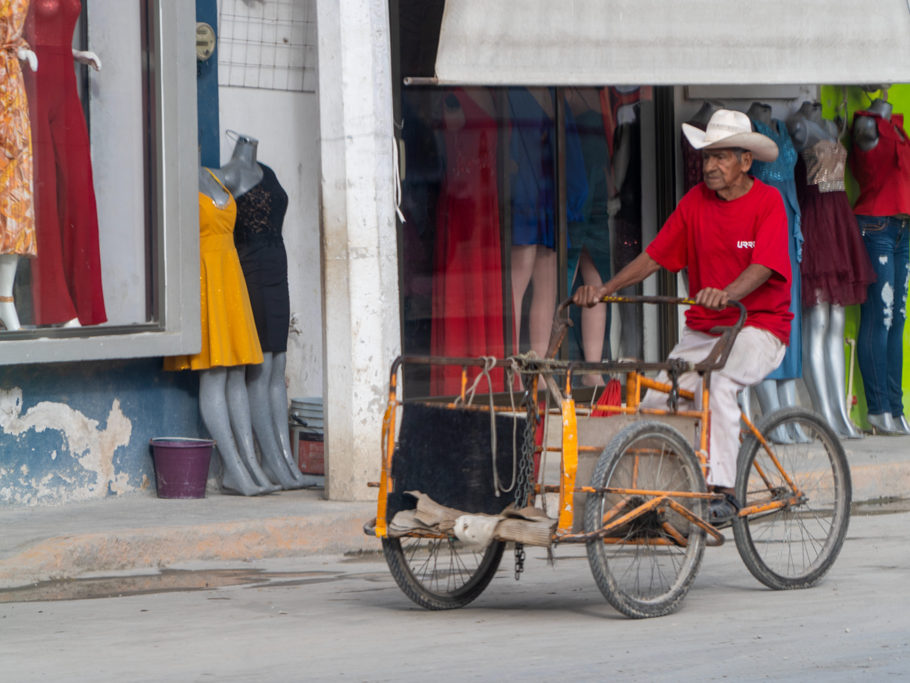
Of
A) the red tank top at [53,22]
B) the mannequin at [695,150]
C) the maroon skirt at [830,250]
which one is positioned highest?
the red tank top at [53,22]

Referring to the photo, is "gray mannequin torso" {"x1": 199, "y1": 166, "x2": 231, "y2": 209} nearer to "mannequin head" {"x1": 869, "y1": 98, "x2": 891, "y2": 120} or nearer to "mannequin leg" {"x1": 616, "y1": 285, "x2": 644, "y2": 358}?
"mannequin leg" {"x1": 616, "y1": 285, "x2": 644, "y2": 358}

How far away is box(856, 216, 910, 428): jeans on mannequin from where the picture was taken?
37.6 ft

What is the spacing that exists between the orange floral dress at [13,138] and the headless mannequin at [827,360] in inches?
228

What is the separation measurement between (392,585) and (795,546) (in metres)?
1.80

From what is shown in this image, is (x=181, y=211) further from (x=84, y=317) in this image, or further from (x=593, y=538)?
(x=593, y=538)

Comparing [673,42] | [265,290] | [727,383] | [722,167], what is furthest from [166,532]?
[673,42]

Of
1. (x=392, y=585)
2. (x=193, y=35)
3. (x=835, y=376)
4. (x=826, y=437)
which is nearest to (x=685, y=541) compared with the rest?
(x=826, y=437)

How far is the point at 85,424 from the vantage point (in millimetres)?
8516

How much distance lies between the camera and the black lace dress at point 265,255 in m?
9.04

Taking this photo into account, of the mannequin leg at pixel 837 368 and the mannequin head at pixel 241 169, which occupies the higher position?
the mannequin head at pixel 241 169

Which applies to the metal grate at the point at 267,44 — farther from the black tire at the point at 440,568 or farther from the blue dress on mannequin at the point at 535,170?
the black tire at the point at 440,568

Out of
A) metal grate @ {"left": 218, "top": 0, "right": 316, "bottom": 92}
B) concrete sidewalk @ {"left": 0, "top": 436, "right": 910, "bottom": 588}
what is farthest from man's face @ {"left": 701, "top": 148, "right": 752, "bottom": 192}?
metal grate @ {"left": 218, "top": 0, "right": 316, "bottom": 92}

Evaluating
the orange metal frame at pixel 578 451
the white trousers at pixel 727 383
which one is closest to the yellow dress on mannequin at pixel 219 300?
the orange metal frame at pixel 578 451

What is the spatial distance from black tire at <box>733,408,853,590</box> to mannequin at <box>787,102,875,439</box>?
449cm
